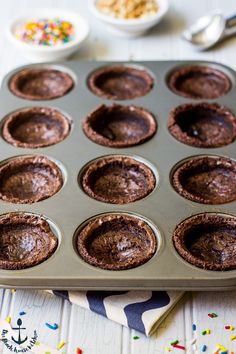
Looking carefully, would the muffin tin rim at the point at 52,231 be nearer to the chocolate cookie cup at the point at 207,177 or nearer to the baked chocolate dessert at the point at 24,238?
the baked chocolate dessert at the point at 24,238

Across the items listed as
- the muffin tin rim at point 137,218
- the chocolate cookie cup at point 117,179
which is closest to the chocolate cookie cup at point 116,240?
the muffin tin rim at point 137,218

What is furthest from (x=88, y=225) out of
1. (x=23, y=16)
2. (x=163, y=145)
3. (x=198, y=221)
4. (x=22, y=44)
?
(x=23, y=16)

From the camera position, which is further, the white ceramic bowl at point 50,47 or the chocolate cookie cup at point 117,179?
the white ceramic bowl at point 50,47

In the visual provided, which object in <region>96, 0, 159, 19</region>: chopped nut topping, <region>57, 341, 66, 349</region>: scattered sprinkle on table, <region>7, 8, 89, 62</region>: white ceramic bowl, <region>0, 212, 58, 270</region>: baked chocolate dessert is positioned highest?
<region>96, 0, 159, 19</region>: chopped nut topping

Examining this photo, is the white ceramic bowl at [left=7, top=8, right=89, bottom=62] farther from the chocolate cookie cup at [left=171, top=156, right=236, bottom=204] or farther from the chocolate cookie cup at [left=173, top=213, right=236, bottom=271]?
the chocolate cookie cup at [left=173, top=213, right=236, bottom=271]

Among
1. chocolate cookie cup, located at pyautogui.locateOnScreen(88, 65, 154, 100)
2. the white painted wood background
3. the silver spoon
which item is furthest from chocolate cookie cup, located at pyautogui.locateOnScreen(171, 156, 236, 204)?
the silver spoon

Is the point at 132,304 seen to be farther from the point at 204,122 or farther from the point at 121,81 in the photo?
the point at 121,81
